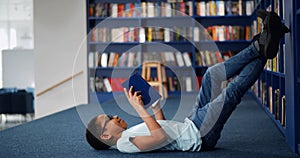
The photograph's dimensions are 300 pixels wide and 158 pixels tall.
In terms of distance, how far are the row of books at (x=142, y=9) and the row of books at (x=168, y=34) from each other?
24 centimetres

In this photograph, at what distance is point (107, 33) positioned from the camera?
8.64 m

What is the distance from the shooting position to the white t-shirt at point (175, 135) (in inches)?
121

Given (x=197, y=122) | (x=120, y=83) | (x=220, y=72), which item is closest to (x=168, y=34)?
(x=120, y=83)

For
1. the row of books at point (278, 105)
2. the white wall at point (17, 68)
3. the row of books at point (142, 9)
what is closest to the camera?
the row of books at point (278, 105)

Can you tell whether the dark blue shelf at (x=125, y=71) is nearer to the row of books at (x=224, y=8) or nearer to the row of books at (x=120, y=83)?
the row of books at (x=120, y=83)

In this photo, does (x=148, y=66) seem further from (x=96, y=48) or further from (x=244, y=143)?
(x=244, y=143)

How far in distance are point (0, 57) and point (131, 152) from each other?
9.14 meters

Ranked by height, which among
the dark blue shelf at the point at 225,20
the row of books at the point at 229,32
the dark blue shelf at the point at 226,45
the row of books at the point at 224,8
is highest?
the row of books at the point at 224,8

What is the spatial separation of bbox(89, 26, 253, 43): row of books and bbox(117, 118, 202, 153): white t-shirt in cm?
537

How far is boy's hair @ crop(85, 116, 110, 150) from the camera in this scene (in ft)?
9.99

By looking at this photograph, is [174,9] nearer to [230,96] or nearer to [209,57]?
[209,57]

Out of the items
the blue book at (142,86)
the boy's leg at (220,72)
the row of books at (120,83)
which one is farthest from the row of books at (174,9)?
the blue book at (142,86)

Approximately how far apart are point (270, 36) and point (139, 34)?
229 inches

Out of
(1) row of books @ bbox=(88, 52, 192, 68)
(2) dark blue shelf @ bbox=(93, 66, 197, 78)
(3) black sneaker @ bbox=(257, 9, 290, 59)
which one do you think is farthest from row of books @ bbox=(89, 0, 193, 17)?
(3) black sneaker @ bbox=(257, 9, 290, 59)
